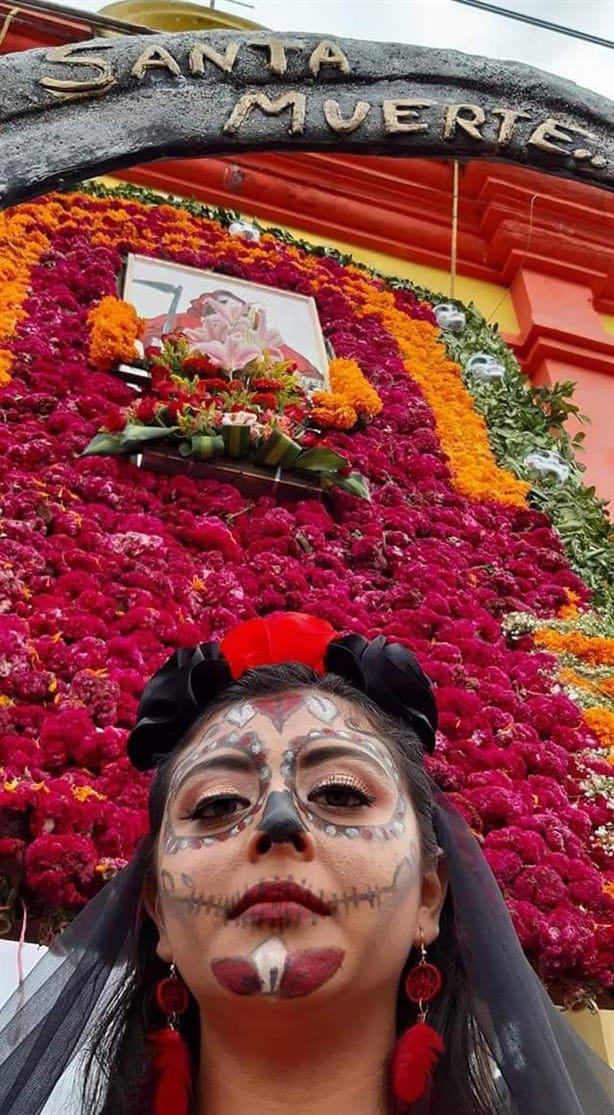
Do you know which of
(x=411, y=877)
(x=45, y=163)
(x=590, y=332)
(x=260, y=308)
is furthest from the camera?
(x=590, y=332)

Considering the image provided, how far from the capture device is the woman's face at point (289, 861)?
65.6 inches

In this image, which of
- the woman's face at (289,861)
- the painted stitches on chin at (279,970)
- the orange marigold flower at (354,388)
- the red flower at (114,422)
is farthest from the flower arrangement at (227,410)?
the painted stitches on chin at (279,970)

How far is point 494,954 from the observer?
1.84 metres

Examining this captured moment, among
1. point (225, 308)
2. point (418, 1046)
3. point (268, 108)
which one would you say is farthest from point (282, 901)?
point (225, 308)

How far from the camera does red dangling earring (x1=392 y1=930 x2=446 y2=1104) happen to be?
174cm

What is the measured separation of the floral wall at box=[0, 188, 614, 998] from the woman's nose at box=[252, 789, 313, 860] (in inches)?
37.1

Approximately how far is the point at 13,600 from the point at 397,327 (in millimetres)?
3762

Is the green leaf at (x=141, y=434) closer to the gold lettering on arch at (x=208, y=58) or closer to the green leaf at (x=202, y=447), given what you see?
the green leaf at (x=202, y=447)

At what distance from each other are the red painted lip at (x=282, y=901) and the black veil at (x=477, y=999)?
1.11ft

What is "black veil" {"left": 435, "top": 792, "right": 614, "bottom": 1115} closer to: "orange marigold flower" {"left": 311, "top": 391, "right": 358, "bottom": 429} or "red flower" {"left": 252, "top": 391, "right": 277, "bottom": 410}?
"red flower" {"left": 252, "top": 391, "right": 277, "bottom": 410}

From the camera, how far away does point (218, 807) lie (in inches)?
73.6

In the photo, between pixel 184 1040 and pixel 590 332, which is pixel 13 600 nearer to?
pixel 184 1040

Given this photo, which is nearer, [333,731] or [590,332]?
[333,731]

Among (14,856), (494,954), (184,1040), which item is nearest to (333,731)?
(494,954)
